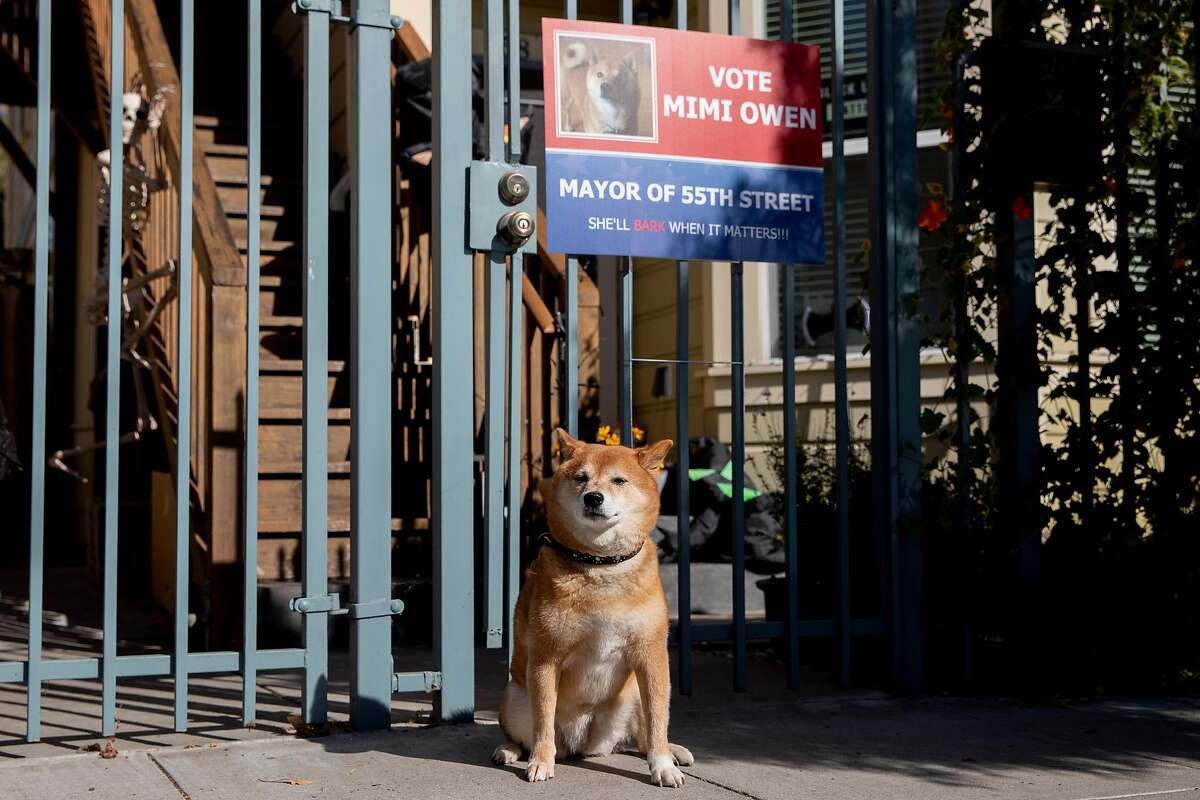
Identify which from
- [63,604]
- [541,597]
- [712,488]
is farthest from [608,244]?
[63,604]

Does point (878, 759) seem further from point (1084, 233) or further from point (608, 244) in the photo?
point (1084, 233)

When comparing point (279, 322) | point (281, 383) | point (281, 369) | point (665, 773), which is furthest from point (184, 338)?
point (279, 322)

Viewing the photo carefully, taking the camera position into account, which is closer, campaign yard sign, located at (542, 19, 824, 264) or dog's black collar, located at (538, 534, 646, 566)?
dog's black collar, located at (538, 534, 646, 566)

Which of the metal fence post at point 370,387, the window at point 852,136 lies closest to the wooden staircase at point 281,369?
the metal fence post at point 370,387

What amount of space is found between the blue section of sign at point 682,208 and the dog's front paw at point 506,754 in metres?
1.49

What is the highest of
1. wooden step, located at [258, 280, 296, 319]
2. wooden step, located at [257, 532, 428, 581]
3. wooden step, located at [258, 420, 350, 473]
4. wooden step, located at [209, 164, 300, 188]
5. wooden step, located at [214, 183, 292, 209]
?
wooden step, located at [209, 164, 300, 188]

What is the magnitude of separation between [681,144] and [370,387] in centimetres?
125

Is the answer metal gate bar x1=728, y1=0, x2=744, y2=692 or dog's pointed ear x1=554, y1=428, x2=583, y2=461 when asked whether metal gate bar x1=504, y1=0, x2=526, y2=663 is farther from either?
metal gate bar x1=728, y1=0, x2=744, y2=692

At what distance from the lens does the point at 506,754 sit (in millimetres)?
3324

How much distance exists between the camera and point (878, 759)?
3492 mm

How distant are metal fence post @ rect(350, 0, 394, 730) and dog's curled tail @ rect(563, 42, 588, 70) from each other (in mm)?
561

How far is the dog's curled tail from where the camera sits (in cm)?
392

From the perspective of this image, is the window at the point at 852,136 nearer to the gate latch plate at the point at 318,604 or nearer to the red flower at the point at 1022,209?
the red flower at the point at 1022,209

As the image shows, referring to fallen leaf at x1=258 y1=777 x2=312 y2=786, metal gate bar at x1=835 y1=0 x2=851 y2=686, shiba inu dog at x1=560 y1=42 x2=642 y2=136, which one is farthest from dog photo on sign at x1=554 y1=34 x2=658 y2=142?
fallen leaf at x1=258 y1=777 x2=312 y2=786
